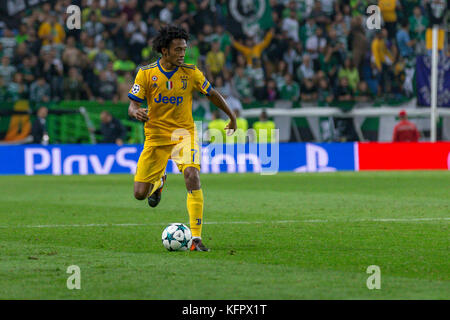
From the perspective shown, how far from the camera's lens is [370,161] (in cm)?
2272

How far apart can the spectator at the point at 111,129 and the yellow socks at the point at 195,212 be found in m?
14.0

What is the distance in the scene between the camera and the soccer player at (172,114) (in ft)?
28.3

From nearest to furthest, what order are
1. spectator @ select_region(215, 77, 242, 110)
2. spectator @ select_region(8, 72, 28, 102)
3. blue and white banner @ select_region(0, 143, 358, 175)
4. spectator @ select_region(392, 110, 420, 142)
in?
blue and white banner @ select_region(0, 143, 358, 175), spectator @ select_region(8, 72, 28, 102), spectator @ select_region(392, 110, 420, 142), spectator @ select_region(215, 77, 242, 110)

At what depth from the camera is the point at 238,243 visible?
30.1ft

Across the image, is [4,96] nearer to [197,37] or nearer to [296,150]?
[197,37]

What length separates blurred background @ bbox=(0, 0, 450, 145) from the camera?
896 inches

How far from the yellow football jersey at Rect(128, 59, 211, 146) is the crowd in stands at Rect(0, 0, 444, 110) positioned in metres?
14.0

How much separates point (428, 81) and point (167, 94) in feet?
48.7

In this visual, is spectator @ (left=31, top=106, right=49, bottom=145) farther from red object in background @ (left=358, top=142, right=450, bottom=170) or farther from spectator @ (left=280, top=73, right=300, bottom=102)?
red object in background @ (left=358, top=142, right=450, bottom=170)

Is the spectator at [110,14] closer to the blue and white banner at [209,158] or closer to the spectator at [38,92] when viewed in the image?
the spectator at [38,92]

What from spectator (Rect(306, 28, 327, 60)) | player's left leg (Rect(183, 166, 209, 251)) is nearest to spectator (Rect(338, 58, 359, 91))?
spectator (Rect(306, 28, 327, 60))

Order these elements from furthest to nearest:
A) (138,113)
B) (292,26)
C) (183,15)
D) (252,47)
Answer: (292,26), (252,47), (183,15), (138,113)

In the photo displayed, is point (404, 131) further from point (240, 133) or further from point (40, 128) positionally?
point (40, 128)

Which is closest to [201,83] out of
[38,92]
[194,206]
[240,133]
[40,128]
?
[194,206]
